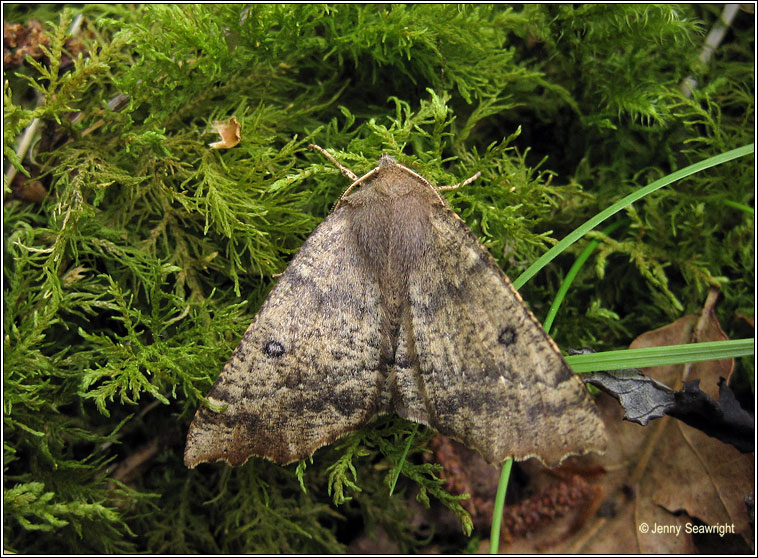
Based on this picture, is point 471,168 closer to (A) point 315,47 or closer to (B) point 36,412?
(A) point 315,47

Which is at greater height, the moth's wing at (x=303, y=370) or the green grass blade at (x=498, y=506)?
the moth's wing at (x=303, y=370)

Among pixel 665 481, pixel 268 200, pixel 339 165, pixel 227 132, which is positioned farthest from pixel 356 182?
pixel 665 481

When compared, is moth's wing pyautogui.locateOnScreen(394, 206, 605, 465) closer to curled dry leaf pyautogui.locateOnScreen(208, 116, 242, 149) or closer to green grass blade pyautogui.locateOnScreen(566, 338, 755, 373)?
green grass blade pyautogui.locateOnScreen(566, 338, 755, 373)

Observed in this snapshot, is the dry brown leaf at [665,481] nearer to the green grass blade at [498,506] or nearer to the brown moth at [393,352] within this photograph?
the green grass blade at [498,506]

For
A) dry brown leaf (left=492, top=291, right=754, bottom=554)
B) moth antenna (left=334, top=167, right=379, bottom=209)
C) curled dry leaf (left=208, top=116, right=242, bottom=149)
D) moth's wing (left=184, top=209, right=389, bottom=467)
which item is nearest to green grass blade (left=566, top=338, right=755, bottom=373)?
dry brown leaf (left=492, top=291, right=754, bottom=554)

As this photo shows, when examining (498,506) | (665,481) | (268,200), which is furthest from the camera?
(665,481)

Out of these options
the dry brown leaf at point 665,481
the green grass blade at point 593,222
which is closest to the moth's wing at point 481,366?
the green grass blade at point 593,222

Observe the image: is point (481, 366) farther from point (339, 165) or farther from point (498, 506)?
point (339, 165)
